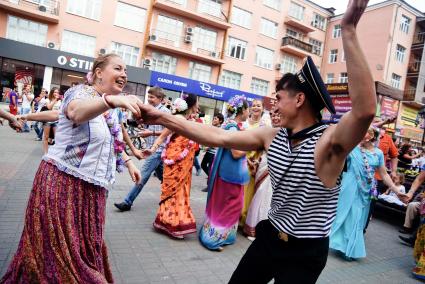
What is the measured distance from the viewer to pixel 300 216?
1840 millimetres

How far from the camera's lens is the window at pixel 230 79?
27.1 m

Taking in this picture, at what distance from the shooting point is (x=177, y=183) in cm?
460

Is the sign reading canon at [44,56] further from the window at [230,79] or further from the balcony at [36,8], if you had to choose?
the window at [230,79]

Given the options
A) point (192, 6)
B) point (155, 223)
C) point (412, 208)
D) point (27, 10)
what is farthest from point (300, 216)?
point (192, 6)

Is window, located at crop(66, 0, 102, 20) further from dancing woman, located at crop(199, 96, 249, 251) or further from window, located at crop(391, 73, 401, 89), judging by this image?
window, located at crop(391, 73, 401, 89)

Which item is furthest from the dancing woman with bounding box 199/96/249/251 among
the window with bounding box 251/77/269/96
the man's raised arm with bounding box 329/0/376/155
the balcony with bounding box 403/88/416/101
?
the balcony with bounding box 403/88/416/101

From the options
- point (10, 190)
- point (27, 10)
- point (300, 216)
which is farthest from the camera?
point (27, 10)

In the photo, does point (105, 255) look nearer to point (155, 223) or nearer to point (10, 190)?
point (155, 223)

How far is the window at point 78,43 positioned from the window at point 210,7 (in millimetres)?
8469

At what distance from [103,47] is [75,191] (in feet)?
72.8

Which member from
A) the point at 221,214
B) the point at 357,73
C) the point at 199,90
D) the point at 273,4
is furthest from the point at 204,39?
the point at 357,73

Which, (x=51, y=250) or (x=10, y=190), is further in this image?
(x=10, y=190)

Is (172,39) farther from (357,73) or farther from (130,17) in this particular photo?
(357,73)

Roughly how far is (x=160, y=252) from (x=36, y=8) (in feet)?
71.1
